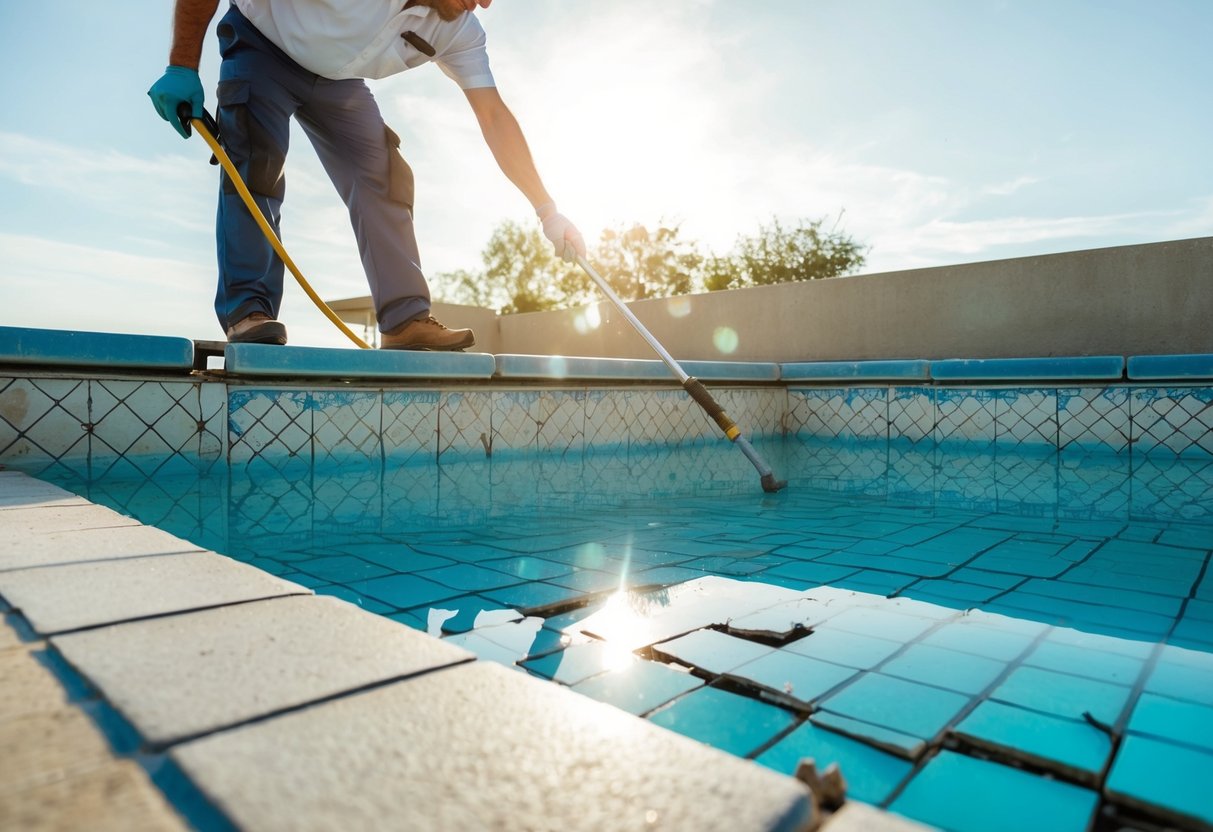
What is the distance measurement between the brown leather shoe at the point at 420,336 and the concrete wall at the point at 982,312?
4398 mm

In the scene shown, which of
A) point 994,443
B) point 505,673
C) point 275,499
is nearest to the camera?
point 505,673

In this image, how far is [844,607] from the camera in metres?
1.25

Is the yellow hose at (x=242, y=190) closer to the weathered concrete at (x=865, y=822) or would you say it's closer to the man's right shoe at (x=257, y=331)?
the man's right shoe at (x=257, y=331)

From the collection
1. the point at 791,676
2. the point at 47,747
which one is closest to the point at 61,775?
the point at 47,747

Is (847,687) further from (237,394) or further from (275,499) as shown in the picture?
(237,394)

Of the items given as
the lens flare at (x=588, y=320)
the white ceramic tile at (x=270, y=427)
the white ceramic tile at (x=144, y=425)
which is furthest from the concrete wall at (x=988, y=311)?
the white ceramic tile at (x=144, y=425)

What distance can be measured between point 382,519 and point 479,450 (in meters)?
1.58

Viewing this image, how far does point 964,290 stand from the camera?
582 centimetres

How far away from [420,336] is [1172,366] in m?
4.36

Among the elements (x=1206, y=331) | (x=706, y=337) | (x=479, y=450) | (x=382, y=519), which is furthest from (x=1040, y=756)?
(x=706, y=337)

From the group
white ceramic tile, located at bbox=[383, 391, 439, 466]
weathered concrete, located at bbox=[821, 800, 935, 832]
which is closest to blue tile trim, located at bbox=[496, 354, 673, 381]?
white ceramic tile, located at bbox=[383, 391, 439, 466]

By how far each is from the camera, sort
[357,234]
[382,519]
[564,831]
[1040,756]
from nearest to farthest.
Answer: [564,831]
[1040,756]
[382,519]
[357,234]

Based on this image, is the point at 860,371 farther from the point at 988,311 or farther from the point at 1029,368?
the point at 988,311

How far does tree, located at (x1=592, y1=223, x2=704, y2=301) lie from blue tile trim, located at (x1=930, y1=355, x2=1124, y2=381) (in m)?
22.9
